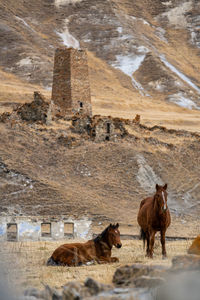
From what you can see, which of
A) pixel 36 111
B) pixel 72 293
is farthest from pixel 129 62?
pixel 72 293

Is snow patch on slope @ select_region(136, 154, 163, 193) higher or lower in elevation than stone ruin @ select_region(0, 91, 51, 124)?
lower

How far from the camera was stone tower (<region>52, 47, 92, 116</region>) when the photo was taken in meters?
32.7

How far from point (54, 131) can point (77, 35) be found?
70290mm

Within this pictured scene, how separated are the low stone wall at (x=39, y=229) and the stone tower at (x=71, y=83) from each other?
13047 millimetres

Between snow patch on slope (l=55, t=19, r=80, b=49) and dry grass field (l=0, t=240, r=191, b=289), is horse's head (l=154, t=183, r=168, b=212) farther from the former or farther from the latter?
snow patch on slope (l=55, t=19, r=80, b=49)

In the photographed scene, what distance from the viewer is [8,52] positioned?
79.8 meters

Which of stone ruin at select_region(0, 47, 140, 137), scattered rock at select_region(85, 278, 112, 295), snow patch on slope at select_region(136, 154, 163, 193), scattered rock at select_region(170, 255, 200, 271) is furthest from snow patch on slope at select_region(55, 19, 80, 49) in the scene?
scattered rock at select_region(85, 278, 112, 295)

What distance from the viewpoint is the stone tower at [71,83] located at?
3266 cm

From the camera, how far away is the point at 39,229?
19.8 m

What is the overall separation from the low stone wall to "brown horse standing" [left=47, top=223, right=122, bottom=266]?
368 inches

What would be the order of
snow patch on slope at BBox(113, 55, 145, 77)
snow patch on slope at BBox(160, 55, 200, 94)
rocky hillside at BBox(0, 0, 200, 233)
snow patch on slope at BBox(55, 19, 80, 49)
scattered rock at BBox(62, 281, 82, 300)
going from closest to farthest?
scattered rock at BBox(62, 281, 82, 300), rocky hillside at BBox(0, 0, 200, 233), snow patch on slope at BBox(160, 55, 200, 94), snow patch on slope at BBox(113, 55, 145, 77), snow patch on slope at BBox(55, 19, 80, 49)

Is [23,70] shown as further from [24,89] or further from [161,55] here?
[161,55]

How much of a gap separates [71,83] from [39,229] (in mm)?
14509

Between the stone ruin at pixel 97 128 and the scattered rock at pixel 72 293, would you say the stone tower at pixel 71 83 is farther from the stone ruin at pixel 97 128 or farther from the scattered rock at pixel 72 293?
the scattered rock at pixel 72 293
